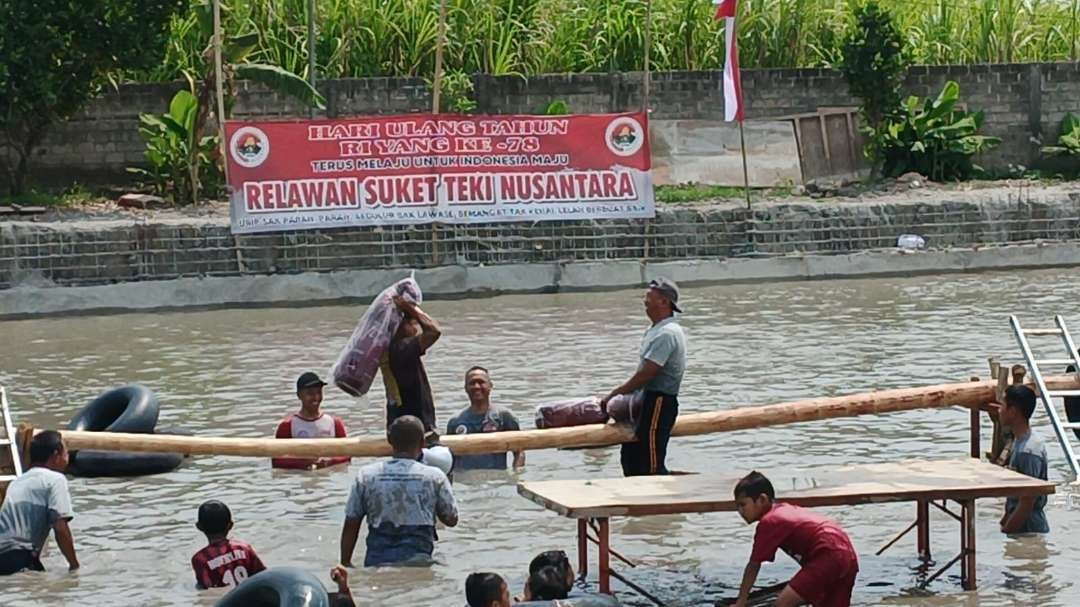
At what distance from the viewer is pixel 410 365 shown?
527 inches

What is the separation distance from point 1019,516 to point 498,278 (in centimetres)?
1299

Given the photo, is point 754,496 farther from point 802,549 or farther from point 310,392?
point 310,392

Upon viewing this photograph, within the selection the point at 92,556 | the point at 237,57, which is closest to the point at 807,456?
the point at 92,556

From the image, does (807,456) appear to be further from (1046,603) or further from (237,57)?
(237,57)

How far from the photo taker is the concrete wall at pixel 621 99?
93.6 ft

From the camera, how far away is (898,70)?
29422mm

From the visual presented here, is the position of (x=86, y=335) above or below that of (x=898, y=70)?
below

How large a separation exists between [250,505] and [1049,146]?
66.0 feet

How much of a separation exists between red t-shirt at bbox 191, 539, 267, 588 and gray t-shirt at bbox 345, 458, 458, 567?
69 centimetres

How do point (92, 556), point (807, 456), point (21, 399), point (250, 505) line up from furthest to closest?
point (21, 399) → point (807, 456) → point (250, 505) → point (92, 556)

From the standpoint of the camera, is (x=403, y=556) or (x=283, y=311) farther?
(x=283, y=311)

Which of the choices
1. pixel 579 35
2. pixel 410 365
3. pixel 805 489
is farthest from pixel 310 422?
pixel 579 35

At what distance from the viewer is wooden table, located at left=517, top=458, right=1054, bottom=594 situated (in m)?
10.2

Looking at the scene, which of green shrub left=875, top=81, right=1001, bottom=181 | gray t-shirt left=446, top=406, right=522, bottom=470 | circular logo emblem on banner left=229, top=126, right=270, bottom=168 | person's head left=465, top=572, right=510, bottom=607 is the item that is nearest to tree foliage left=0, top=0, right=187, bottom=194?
circular logo emblem on banner left=229, top=126, right=270, bottom=168
